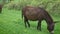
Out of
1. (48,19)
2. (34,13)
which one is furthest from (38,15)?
(48,19)

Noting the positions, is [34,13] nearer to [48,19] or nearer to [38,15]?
[38,15]

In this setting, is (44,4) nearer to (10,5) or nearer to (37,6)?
(37,6)

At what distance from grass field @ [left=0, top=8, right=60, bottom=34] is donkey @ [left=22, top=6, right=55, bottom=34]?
0.08 metres

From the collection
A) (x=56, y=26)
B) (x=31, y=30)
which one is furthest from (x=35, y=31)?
(x=56, y=26)

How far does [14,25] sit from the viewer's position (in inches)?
150

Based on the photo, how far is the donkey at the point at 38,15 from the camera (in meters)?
3.85

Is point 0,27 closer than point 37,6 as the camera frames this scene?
Yes

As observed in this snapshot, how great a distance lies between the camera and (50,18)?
3.88 metres

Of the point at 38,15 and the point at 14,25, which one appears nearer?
the point at 14,25

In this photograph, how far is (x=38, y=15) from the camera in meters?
4.13

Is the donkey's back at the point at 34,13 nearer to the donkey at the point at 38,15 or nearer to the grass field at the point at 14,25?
the donkey at the point at 38,15

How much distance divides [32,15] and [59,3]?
497 millimetres

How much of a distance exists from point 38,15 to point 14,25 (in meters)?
0.49

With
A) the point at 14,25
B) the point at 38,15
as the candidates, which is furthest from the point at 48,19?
the point at 14,25
